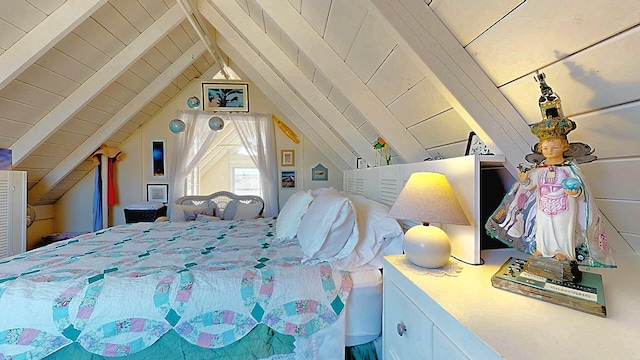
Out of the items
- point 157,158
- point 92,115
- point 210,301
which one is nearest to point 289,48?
point 210,301

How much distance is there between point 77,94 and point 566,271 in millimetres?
3871

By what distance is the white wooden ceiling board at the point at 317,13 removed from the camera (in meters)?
1.36

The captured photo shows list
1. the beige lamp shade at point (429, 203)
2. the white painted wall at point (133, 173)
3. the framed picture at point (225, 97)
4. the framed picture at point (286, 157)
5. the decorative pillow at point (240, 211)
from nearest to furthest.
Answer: the beige lamp shade at point (429, 203)
the decorative pillow at point (240, 211)
the framed picture at point (225, 97)
the white painted wall at point (133, 173)
the framed picture at point (286, 157)

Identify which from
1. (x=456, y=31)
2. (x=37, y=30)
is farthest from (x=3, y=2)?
(x=456, y=31)

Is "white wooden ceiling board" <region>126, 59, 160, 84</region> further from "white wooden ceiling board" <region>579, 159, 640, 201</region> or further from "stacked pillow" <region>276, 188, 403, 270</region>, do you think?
"white wooden ceiling board" <region>579, 159, 640, 201</region>

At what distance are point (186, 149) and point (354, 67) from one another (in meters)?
3.29

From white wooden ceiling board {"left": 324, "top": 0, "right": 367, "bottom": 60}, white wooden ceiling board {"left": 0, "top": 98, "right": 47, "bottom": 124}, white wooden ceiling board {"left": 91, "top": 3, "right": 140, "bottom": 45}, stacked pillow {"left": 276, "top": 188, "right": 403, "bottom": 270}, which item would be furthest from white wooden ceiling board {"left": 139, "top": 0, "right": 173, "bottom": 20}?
stacked pillow {"left": 276, "top": 188, "right": 403, "bottom": 270}

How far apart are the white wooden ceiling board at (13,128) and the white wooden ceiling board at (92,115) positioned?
0.47 metres

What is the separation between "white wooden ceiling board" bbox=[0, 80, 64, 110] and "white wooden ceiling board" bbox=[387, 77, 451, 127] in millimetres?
3104

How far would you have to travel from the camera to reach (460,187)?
1158 mm

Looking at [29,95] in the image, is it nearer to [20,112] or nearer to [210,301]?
[20,112]

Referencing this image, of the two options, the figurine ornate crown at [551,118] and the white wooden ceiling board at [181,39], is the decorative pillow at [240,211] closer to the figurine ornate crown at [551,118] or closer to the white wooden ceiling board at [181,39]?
the white wooden ceiling board at [181,39]

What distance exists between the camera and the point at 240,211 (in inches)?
145

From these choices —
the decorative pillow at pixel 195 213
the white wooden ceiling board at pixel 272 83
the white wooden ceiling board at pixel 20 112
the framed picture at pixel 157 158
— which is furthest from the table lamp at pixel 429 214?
the framed picture at pixel 157 158
